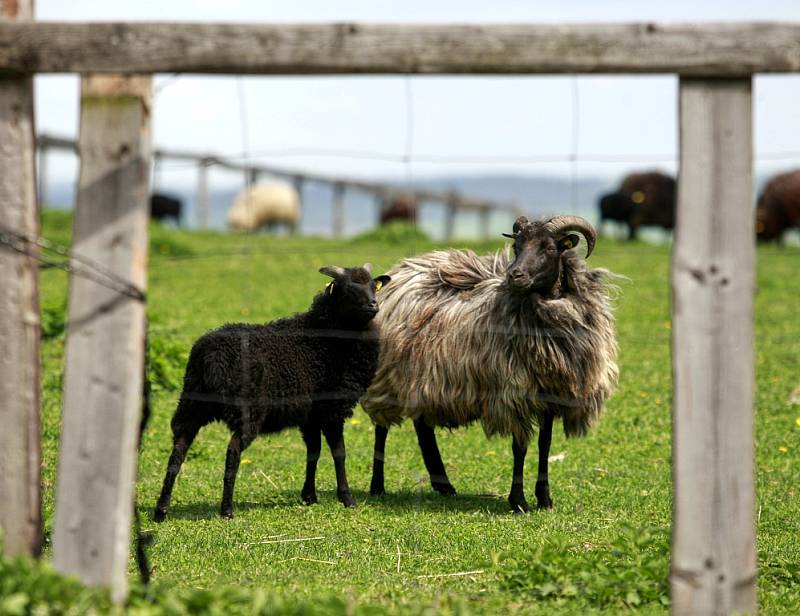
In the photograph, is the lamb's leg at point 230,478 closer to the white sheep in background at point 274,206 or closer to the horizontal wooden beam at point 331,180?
the horizontal wooden beam at point 331,180

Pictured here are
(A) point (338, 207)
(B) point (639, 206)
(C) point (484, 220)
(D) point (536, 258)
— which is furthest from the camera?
(C) point (484, 220)

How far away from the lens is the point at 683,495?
15.2ft

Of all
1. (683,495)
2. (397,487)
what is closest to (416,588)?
(683,495)

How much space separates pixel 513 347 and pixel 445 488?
1287 millimetres

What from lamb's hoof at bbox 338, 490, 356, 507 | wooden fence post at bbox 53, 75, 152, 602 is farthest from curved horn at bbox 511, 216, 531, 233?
wooden fence post at bbox 53, 75, 152, 602

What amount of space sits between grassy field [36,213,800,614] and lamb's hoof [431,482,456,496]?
0.08m

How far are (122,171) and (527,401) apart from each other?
14.2 ft

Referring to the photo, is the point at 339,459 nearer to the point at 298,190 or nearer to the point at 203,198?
the point at 203,198

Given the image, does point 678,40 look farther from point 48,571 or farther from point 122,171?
point 48,571

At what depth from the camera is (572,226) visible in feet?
26.2

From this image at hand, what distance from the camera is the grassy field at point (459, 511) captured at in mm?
5617

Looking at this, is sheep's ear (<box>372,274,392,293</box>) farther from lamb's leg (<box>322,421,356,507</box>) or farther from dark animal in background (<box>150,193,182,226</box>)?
dark animal in background (<box>150,193,182,226</box>)

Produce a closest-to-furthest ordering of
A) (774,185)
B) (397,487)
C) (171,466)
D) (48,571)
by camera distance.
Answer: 1. (48,571)
2. (171,466)
3. (397,487)
4. (774,185)

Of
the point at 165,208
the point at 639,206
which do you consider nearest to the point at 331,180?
the point at 165,208
